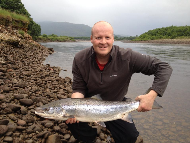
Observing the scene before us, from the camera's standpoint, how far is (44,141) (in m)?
3.19

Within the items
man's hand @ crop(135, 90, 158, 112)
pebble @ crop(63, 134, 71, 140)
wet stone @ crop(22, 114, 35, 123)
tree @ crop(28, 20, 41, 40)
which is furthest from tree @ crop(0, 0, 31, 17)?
man's hand @ crop(135, 90, 158, 112)

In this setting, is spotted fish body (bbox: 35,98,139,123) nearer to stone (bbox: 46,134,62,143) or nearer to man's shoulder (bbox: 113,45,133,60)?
stone (bbox: 46,134,62,143)

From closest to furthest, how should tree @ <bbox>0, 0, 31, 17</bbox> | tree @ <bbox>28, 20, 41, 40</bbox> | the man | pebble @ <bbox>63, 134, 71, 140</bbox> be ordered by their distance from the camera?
1. the man
2. pebble @ <bbox>63, 134, 71, 140</bbox>
3. tree @ <bbox>0, 0, 31, 17</bbox>
4. tree @ <bbox>28, 20, 41, 40</bbox>

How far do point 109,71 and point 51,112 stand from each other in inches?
49.8

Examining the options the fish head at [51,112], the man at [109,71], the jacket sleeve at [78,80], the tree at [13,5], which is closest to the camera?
the fish head at [51,112]

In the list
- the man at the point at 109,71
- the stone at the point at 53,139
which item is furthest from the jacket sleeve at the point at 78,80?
the stone at the point at 53,139

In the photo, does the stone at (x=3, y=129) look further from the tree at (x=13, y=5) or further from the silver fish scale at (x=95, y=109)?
the tree at (x=13, y=5)

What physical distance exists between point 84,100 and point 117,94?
74 cm

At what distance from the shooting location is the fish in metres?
2.83

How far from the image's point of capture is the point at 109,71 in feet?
10.3

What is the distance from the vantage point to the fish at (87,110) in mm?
2834

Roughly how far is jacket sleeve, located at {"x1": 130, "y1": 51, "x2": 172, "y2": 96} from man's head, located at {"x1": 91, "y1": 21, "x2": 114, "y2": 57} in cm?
51

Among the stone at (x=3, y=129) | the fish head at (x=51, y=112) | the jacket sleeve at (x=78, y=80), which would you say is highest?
the jacket sleeve at (x=78, y=80)

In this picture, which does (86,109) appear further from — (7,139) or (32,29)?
(32,29)
